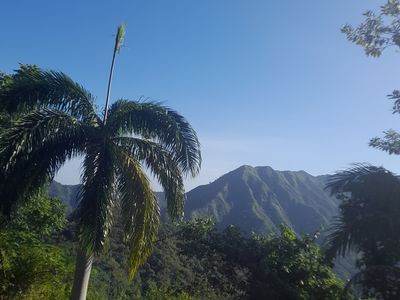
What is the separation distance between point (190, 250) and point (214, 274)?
3.49ft

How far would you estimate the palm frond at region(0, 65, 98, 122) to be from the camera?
8758 millimetres

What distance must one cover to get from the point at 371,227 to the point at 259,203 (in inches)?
6360

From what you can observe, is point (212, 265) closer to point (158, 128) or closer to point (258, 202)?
point (158, 128)

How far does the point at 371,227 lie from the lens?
27.0 feet

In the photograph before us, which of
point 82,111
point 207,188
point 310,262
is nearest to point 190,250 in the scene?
point 310,262

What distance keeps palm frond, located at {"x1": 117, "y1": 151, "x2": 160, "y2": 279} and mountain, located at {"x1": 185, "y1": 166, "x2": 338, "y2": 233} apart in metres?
124

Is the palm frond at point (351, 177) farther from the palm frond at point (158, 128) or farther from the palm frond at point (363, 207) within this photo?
the palm frond at point (158, 128)

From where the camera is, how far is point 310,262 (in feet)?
40.3

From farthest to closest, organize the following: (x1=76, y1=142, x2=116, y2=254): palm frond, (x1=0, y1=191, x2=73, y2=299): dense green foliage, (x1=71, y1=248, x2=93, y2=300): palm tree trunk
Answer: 1. (x1=0, y1=191, x2=73, y2=299): dense green foliage
2. (x1=71, y1=248, x2=93, y2=300): palm tree trunk
3. (x1=76, y1=142, x2=116, y2=254): palm frond

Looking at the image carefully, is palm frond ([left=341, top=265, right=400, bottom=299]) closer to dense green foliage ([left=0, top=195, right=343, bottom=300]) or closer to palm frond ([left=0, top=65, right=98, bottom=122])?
dense green foliage ([left=0, top=195, right=343, bottom=300])

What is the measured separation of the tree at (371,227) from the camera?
802 centimetres

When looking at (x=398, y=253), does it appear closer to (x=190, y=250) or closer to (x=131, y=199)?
(x=131, y=199)

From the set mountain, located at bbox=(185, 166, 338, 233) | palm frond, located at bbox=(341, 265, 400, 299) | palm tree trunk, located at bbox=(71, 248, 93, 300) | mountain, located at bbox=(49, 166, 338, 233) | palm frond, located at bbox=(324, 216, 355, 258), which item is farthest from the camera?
mountain, located at bbox=(185, 166, 338, 233)

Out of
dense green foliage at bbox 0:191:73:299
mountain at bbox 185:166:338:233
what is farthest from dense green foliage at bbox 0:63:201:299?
mountain at bbox 185:166:338:233
